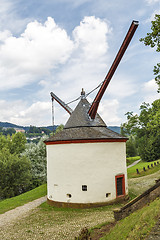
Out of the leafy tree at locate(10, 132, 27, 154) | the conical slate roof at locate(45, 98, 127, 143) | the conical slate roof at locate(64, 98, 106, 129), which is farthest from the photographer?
the leafy tree at locate(10, 132, 27, 154)

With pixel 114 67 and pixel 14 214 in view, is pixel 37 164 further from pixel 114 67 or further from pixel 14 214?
pixel 114 67

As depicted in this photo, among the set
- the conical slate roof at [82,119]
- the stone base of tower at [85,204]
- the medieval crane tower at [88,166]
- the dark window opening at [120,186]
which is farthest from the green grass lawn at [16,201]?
the dark window opening at [120,186]

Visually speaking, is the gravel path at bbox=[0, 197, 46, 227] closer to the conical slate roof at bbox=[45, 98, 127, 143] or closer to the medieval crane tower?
the medieval crane tower

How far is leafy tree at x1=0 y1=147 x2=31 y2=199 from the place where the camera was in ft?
104

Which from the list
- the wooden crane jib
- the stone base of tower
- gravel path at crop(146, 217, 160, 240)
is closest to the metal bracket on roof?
the wooden crane jib

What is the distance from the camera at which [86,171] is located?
15898 mm

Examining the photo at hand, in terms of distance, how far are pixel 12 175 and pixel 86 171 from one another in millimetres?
19593

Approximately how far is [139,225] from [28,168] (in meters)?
28.8

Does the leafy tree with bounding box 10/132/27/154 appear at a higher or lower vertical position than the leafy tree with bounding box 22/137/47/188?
higher

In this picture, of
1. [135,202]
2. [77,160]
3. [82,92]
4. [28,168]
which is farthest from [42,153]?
[135,202]

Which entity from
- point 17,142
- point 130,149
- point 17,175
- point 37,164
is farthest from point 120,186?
point 130,149

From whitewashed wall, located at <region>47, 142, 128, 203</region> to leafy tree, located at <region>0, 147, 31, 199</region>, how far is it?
55.6 feet

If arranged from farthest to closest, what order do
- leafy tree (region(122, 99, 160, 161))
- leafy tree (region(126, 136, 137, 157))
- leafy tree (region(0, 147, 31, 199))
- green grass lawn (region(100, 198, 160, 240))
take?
leafy tree (region(126, 136, 137, 157)) < leafy tree (region(122, 99, 160, 161)) < leafy tree (region(0, 147, 31, 199)) < green grass lawn (region(100, 198, 160, 240))

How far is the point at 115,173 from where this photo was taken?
1656cm
